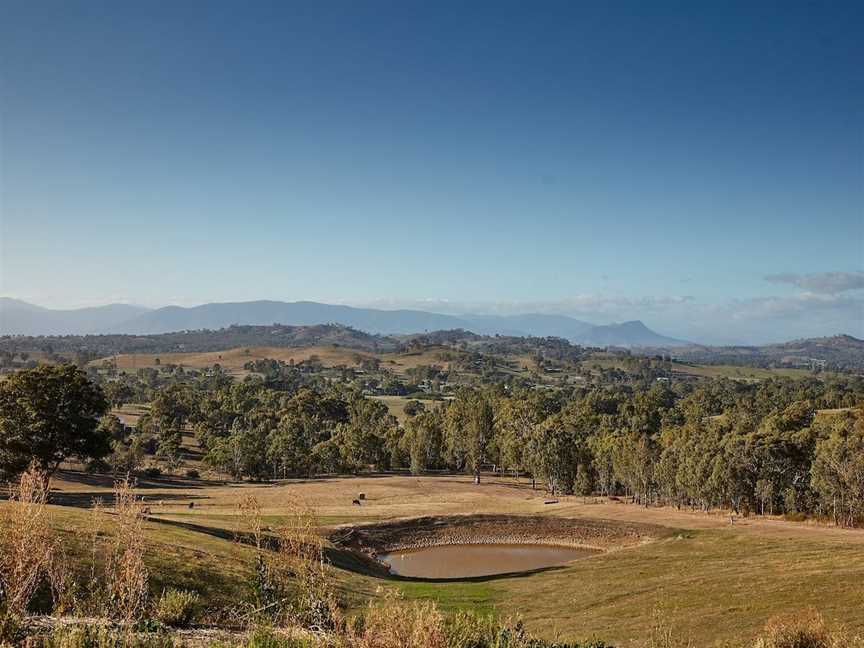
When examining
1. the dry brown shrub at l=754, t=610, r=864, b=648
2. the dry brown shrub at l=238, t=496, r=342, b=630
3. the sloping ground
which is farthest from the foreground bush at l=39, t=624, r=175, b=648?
the sloping ground

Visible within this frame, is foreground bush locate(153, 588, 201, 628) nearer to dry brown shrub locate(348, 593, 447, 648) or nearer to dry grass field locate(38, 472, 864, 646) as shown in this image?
dry grass field locate(38, 472, 864, 646)

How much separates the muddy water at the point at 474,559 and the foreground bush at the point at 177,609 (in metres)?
29.8

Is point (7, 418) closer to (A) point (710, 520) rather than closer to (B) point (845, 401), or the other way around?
(A) point (710, 520)

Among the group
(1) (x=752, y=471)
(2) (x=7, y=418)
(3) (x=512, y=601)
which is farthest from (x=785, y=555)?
(2) (x=7, y=418)

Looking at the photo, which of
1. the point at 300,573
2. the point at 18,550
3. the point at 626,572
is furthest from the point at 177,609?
the point at 626,572

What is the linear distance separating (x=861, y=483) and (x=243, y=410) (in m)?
123

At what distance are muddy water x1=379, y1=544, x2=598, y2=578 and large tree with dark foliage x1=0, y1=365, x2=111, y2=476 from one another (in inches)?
1219

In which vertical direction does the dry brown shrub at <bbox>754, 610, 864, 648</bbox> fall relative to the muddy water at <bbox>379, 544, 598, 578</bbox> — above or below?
above

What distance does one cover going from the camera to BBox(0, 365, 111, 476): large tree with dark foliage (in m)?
50.7

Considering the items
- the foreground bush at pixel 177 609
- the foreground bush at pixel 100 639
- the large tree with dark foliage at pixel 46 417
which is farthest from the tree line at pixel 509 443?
the foreground bush at pixel 100 639

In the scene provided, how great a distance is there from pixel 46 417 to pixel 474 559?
42.1 m

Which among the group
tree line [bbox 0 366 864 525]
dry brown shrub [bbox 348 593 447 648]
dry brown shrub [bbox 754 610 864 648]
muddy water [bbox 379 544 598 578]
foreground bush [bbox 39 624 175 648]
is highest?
dry brown shrub [bbox 348 593 447 648]

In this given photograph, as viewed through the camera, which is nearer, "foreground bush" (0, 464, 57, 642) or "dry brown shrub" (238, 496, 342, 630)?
"foreground bush" (0, 464, 57, 642)

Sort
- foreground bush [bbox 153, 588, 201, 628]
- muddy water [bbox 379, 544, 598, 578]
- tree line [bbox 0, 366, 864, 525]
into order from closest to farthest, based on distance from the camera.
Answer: foreground bush [bbox 153, 588, 201, 628]
muddy water [bbox 379, 544, 598, 578]
tree line [bbox 0, 366, 864, 525]
